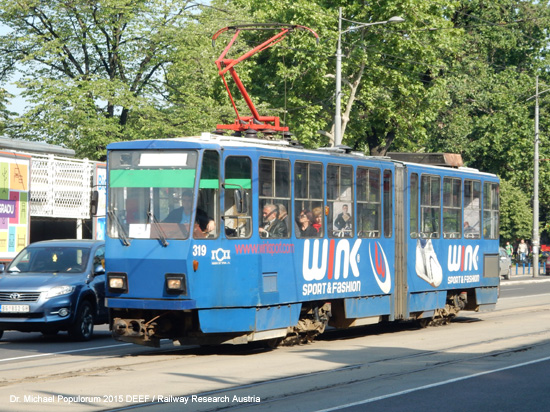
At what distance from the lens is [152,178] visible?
13.5m

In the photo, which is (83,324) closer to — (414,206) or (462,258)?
(414,206)

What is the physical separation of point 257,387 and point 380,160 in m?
7.66

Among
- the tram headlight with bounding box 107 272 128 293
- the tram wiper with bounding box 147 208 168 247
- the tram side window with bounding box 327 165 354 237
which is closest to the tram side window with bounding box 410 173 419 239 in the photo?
the tram side window with bounding box 327 165 354 237

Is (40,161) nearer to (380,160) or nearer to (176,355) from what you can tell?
(380,160)

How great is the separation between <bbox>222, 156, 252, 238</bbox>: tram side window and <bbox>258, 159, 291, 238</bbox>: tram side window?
→ 278mm

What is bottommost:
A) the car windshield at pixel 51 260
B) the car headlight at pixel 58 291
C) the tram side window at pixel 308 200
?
the car headlight at pixel 58 291

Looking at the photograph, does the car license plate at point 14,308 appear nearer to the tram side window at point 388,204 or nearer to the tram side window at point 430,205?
the tram side window at point 388,204

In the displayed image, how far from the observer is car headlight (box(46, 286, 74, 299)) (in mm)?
15789

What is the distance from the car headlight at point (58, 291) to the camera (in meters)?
15.8

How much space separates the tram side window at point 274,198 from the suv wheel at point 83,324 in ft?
12.7

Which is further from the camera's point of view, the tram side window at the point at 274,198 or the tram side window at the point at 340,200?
the tram side window at the point at 340,200

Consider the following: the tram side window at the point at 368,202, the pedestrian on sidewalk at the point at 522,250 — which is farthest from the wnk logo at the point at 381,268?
the pedestrian on sidewalk at the point at 522,250

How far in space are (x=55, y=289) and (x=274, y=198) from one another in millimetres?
4055

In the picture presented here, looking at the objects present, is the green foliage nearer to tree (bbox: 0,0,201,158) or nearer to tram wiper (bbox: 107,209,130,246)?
tree (bbox: 0,0,201,158)
